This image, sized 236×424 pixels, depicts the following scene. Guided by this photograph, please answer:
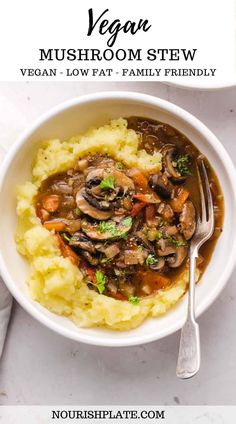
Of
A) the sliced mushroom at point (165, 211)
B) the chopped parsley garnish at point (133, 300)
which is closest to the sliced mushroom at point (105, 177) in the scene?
the sliced mushroom at point (165, 211)

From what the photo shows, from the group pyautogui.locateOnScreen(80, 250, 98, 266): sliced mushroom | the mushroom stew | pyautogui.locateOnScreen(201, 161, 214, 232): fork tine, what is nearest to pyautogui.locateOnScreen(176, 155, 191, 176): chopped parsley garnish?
the mushroom stew

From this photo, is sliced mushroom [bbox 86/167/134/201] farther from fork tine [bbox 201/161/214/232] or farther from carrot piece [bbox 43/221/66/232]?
fork tine [bbox 201/161/214/232]

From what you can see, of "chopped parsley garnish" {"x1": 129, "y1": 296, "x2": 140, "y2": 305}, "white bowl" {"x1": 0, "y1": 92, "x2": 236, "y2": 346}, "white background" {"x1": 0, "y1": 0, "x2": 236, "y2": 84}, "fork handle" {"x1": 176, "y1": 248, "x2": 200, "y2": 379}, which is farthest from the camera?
"white background" {"x1": 0, "y1": 0, "x2": 236, "y2": 84}

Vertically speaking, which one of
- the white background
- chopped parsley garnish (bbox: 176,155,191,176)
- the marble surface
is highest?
the white background

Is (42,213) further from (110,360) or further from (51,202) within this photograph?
(110,360)

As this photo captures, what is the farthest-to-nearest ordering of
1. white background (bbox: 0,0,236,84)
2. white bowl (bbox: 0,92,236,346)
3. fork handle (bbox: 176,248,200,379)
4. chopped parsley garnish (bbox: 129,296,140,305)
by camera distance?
white background (bbox: 0,0,236,84), chopped parsley garnish (bbox: 129,296,140,305), white bowl (bbox: 0,92,236,346), fork handle (bbox: 176,248,200,379)
